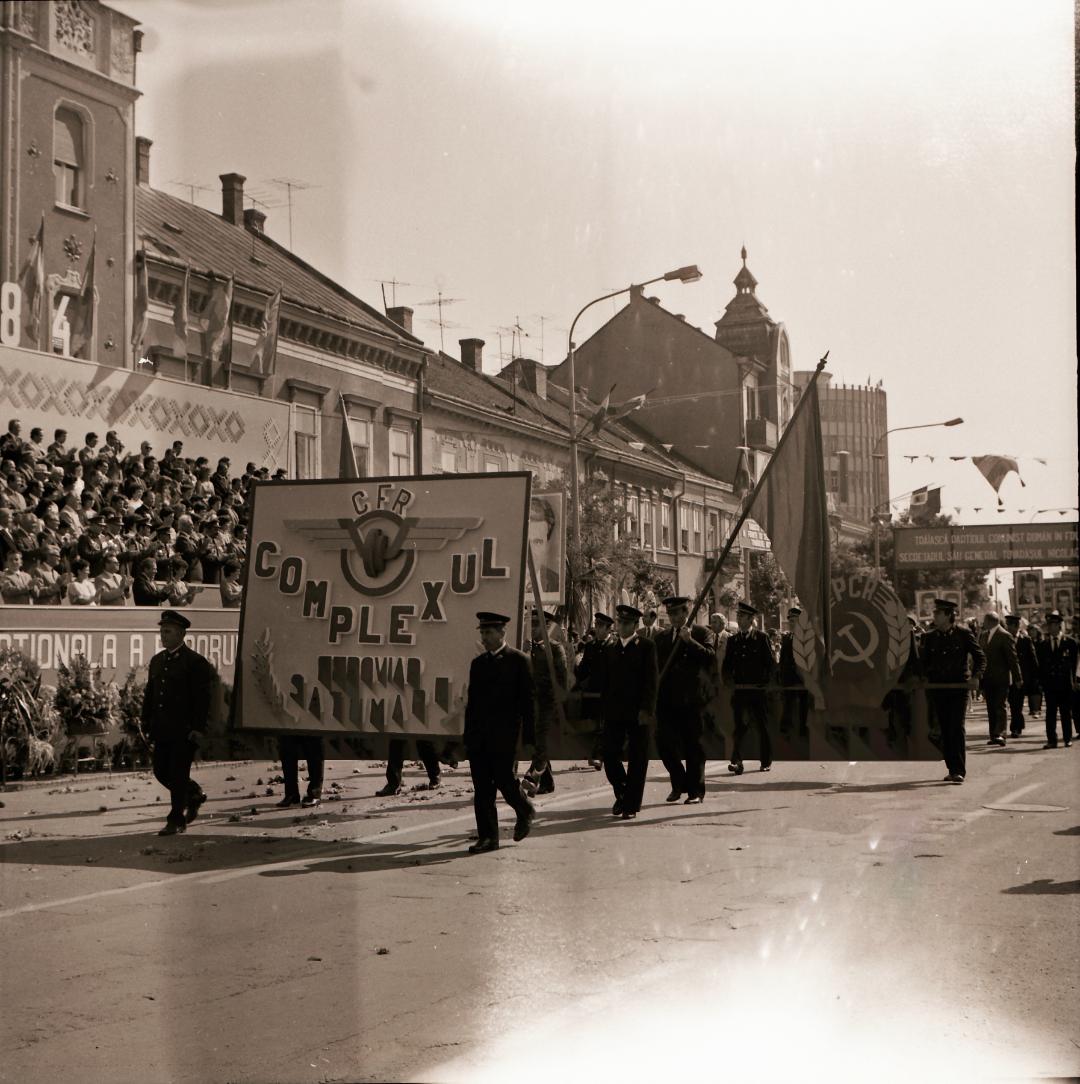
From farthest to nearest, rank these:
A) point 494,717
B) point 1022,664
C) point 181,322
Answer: point 181,322
point 1022,664
point 494,717

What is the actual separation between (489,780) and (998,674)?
427 inches

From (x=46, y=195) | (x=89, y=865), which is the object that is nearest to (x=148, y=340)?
(x=46, y=195)

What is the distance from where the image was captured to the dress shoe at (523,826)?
383 inches

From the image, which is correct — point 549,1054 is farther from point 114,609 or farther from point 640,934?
point 114,609

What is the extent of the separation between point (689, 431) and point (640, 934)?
48252mm

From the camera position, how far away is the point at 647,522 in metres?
46.8

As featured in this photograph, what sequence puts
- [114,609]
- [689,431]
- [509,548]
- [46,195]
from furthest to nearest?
[689,431], [46,195], [114,609], [509,548]

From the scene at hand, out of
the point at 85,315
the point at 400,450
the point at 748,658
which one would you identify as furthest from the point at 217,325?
the point at 748,658

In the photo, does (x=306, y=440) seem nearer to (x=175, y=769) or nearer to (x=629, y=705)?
(x=629, y=705)

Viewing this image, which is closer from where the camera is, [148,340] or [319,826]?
[319,826]

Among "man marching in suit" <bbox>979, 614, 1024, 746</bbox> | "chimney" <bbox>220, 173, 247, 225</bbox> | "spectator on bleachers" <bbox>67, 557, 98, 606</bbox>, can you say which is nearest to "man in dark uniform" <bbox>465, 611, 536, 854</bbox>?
"spectator on bleachers" <bbox>67, 557, 98, 606</bbox>

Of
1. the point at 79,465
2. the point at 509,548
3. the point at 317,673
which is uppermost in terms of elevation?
the point at 79,465

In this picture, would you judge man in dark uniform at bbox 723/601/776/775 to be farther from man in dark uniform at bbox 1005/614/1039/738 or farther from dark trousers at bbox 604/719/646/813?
man in dark uniform at bbox 1005/614/1039/738

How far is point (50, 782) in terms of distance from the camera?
46.6 ft
